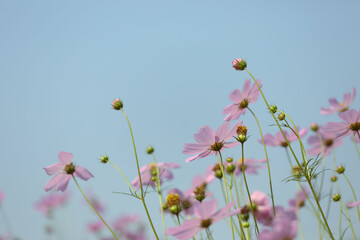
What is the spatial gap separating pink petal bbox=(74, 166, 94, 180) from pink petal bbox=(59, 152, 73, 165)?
38 millimetres

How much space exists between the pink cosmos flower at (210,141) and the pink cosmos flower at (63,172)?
41 cm

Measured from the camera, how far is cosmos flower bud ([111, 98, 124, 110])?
124cm

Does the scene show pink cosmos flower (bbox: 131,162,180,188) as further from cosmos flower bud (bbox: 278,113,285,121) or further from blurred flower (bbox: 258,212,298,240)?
blurred flower (bbox: 258,212,298,240)

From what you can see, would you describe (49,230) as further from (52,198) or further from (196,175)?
(196,175)

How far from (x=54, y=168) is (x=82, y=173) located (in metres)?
0.10

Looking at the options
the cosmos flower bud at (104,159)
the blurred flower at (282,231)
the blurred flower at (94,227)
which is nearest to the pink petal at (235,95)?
the cosmos flower bud at (104,159)

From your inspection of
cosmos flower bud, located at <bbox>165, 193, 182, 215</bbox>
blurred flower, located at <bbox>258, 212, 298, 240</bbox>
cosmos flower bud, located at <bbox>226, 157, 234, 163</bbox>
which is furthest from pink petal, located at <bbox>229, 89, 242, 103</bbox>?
blurred flower, located at <bbox>258, 212, 298, 240</bbox>

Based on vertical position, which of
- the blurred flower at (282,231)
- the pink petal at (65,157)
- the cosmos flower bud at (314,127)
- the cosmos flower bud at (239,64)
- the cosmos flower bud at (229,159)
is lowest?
the blurred flower at (282,231)

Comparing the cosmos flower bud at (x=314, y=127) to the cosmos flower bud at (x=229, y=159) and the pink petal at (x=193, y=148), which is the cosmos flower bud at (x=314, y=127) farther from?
the pink petal at (x=193, y=148)

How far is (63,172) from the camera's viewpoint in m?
1.26

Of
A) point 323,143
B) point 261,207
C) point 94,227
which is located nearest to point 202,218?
point 261,207

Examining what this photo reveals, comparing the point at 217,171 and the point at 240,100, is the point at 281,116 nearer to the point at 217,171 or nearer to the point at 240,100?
the point at 240,100

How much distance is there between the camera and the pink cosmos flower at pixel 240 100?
1149 mm

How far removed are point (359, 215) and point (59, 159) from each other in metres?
1.05
